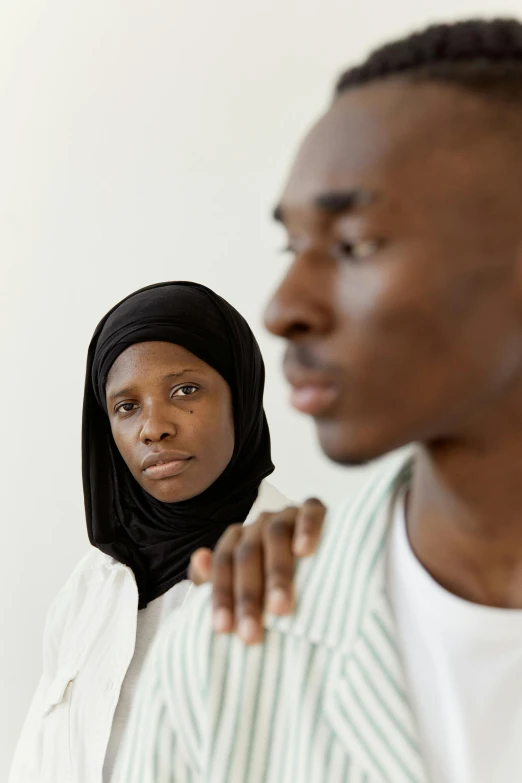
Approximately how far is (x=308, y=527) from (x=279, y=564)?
1.8 inches

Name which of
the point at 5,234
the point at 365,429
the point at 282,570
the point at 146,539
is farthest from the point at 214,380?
the point at 5,234

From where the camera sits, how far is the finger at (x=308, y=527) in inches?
26.9

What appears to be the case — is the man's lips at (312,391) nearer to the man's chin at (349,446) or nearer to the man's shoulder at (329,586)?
the man's chin at (349,446)

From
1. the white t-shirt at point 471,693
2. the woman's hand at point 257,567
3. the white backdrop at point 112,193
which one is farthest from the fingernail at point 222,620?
the white backdrop at point 112,193

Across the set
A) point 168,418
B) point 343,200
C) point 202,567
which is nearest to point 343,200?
point 343,200

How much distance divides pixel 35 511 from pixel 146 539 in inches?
29.0

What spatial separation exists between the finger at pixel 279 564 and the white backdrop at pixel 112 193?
1.23m

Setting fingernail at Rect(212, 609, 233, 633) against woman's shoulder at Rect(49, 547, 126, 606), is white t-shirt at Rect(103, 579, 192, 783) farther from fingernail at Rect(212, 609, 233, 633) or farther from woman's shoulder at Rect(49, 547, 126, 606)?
fingernail at Rect(212, 609, 233, 633)

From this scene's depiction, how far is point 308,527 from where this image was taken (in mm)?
698

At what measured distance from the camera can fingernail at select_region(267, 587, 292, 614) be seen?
2.11 ft

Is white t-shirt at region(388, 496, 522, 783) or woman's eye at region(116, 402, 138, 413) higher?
woman's eye at region(116, 402, 138, 413)

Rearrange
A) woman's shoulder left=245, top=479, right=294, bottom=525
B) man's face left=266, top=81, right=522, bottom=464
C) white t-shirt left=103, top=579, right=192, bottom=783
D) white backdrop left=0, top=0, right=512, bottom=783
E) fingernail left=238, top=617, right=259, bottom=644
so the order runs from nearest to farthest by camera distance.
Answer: man's face left=266, top=81, right=522, bottom=464 → fingernail left=238, top=617, right=259, bottom=644 → white t-shirt left=103, top=579, right=192, bottom=783 → woman's shoulder left=245, top=479, right=294, bottom=525 → white backdrop left=0, top=0, right=512, bottom=783

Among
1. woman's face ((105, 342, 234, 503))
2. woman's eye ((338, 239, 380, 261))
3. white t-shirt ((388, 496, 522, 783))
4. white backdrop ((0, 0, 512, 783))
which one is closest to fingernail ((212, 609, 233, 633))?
white t-shirt ((388, 496, 522, 783))

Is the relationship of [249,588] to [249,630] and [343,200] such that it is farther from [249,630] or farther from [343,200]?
[343,200]
